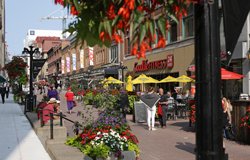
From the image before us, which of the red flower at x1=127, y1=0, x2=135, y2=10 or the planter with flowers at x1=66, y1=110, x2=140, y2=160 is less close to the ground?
the red flower at x1=127, y1=0, x2=135, y2=10

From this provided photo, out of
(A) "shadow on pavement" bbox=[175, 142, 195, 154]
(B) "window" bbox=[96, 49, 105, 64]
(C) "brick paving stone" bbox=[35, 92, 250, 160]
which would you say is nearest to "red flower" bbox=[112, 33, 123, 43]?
(C) "brick paving stone" bbox=[35, 92, 250, 160]

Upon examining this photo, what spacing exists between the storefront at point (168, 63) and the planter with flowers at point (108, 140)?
2217 cm

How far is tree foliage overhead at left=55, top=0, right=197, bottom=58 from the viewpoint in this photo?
2176 mm

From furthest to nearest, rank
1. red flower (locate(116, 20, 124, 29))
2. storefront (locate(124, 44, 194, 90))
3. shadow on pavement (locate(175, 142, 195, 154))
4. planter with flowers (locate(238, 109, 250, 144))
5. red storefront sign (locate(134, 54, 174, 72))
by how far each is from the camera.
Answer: red storefront sign (locate(134, 54, 174, 72)), storefront (locate(124, 44, 194, 90)), planter with flowers (locate(238, 109, 250, 144)), shadow on pavement (locate(175, 142, 195, 154)), red flower (locate(116, 20, 124, 29))

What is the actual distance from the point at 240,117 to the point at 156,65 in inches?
973

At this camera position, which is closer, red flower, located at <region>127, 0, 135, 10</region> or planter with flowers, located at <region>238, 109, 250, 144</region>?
red flower, located at <region>127, 0, 135, 10</region>

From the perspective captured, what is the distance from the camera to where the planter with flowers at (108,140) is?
7.62 meters

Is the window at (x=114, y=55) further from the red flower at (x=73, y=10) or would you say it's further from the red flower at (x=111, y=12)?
the red flower at (x=111, y=12)

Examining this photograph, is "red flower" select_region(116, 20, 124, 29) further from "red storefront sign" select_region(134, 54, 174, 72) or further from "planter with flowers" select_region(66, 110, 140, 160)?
"red storefront sign" select_region(134, 54, 174, 72)

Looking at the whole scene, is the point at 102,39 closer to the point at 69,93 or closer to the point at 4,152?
the point at 4,152

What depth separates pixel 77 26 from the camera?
2.62m

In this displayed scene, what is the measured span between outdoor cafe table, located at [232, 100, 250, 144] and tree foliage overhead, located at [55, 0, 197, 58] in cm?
1004

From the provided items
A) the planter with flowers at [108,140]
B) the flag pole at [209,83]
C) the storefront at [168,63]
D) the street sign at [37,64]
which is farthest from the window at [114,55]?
the flag pole at [209,83]

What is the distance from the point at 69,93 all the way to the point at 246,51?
10719 millimetres
